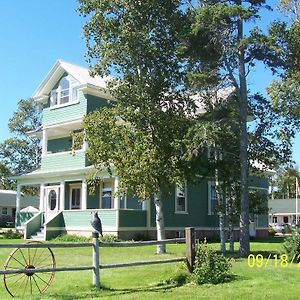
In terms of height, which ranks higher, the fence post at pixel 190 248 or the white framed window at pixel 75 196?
the white framed window at pixel 75 196

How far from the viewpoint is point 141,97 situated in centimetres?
1928

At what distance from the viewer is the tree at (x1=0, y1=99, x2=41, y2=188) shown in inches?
2173

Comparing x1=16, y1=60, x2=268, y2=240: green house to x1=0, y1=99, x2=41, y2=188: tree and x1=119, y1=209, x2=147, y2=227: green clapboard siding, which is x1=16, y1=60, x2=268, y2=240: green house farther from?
x1=0, y1=99, x2=41, y2=188: tree

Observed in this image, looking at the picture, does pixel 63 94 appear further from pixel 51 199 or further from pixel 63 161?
pixel 51 199

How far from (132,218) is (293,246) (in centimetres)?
1327

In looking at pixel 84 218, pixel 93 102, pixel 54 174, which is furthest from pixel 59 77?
pixel 84 218

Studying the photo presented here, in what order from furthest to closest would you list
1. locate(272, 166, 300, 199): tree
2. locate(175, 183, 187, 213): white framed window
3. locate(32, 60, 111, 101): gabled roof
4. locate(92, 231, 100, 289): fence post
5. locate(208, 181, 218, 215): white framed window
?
locate(272, 166, 300, 199): tree
locate(208, 181, 218, 215): white framed window
locate(32, 60, 111, 101): gabled roof
locate(175, 183, 187, 213): white framed window
locate(92, 231, 100, 289): fence post

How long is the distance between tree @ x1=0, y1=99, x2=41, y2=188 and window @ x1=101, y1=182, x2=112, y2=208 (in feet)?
88.7

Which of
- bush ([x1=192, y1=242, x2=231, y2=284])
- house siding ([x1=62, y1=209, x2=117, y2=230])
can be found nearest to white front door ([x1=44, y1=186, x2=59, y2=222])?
house siding ([x1=62, y1=209, x2=117, y2=230])

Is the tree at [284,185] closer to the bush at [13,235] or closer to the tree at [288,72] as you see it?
the bush at [13,235]

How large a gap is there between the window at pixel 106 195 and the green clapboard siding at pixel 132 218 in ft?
8.14

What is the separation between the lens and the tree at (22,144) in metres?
55.2

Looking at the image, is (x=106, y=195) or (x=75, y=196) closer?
(x=106, y=195)

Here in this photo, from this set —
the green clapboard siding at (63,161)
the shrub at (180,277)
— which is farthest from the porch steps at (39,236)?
the shrub at (180,277)
